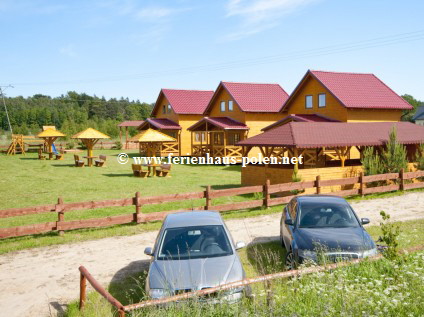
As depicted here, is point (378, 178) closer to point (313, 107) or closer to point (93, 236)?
point (93, 236)

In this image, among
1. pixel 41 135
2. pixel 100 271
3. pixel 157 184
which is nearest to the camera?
pixel 100 271

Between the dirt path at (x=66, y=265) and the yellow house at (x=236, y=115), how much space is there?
2122cm

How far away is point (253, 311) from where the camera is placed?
5211 mm

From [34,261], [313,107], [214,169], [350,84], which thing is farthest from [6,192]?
[350,84]

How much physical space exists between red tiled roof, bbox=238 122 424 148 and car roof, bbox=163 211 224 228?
37.8 feet

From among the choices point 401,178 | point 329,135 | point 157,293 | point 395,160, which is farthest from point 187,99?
point 157,293

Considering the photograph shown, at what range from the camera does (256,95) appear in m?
37.8

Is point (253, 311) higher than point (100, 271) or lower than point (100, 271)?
higher

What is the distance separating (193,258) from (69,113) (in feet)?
384

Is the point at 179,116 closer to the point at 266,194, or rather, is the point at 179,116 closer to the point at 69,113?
the point at 266,194

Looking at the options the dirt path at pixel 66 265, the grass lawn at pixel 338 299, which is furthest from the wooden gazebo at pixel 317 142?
A: the grass lawn at pixel 338 299

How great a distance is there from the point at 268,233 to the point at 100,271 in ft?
17.2

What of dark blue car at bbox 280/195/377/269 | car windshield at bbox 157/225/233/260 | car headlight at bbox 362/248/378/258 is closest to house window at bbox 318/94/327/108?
dark blue car at bbox 280/195/377/269

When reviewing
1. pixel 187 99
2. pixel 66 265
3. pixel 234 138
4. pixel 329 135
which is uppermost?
pixel 187 99
